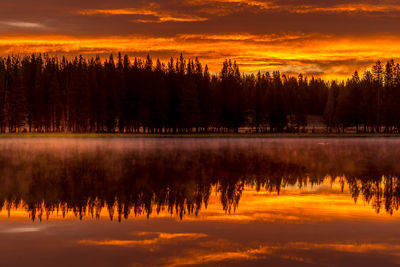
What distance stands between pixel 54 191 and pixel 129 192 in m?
2.98

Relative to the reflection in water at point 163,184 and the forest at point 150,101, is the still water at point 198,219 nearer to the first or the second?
the reflection in water at point 163,184

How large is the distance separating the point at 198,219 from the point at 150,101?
407 ft

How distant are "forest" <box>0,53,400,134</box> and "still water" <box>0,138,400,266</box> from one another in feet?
353

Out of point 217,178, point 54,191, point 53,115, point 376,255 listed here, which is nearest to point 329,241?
point 376,255

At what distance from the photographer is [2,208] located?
60.7 ft

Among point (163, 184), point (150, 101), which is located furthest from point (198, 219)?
point (150, 101)

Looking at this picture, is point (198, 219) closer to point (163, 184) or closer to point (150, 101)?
point (163, 184)

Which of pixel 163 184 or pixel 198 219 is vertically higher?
pixel 198 219

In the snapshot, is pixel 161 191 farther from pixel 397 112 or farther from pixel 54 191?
pixel 397 112

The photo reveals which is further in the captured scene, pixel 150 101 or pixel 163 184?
pixel 150 101

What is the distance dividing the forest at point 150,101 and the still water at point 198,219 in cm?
10773

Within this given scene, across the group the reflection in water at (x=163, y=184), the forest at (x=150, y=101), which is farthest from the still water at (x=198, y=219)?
the forest at (x=150, y=101)

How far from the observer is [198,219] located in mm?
16547

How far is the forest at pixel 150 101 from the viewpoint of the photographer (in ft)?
449
